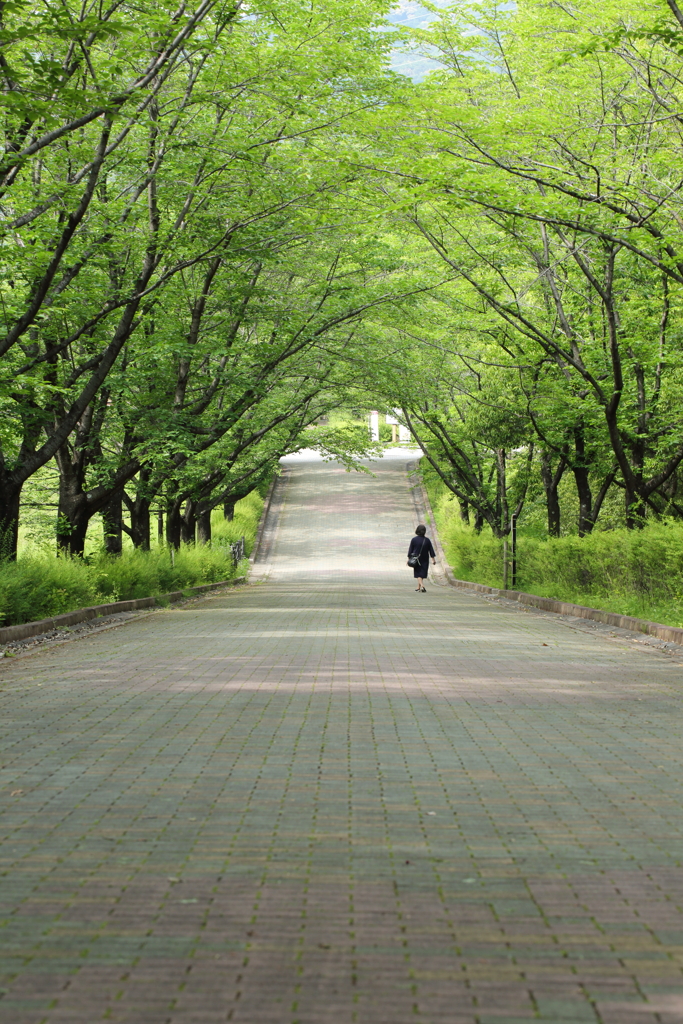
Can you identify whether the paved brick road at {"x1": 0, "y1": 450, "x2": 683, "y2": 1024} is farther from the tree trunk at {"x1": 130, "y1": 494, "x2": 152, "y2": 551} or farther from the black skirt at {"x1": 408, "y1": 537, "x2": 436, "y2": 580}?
the tree trunk at {"x1": 130, "y1": 494, "x2": 152, "y2": 551}

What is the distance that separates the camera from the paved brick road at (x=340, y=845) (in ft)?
11.2

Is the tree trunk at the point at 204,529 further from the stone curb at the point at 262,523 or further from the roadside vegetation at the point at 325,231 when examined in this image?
the roadside vegetation at the point at 325,231

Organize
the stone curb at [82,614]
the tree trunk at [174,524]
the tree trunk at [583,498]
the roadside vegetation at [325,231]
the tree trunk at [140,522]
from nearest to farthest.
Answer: the stone curb at [82,614] < the roadside vegetation at [325,231] < the tree trunk at [583,498] < the tree trunk at [140,522] < the tree trunk at [174,524]

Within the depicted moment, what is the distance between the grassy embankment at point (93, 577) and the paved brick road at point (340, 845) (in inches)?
180

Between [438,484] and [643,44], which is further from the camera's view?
[438,484]

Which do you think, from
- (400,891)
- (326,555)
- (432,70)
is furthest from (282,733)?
(326,555)

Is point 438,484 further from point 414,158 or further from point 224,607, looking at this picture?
point 414,158

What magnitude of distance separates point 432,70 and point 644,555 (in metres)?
9.59

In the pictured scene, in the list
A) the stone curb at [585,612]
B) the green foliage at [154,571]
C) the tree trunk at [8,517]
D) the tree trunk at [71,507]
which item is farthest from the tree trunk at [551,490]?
the tree trunk at [8,517]

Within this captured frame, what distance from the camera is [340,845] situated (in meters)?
4.93

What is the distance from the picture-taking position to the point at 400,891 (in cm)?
431

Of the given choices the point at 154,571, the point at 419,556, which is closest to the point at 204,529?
the point at 419,556

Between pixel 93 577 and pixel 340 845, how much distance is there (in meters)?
15.9

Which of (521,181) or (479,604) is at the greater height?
(521,181)
